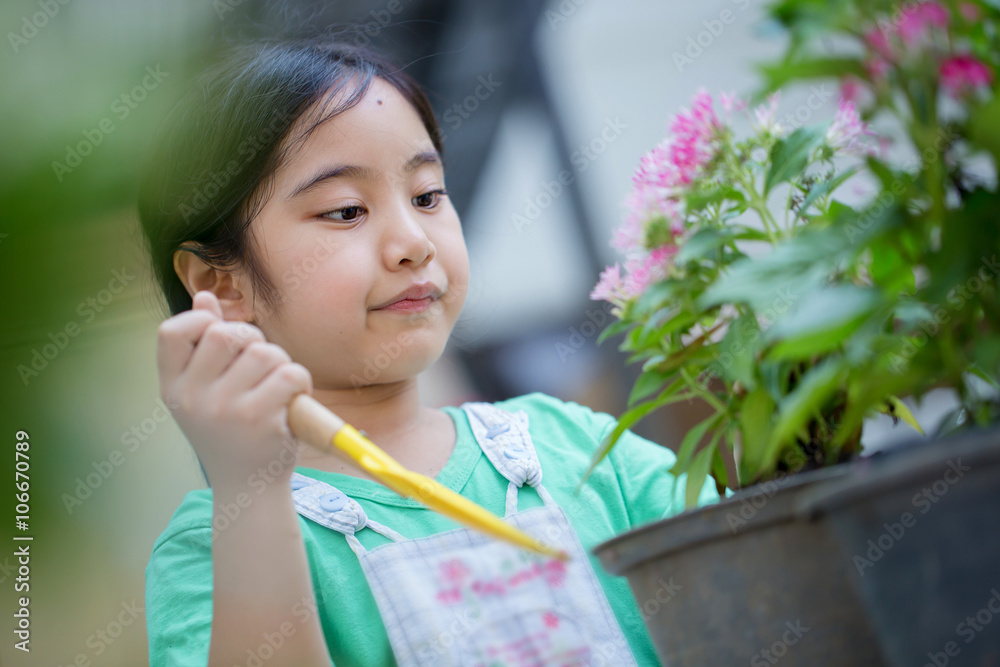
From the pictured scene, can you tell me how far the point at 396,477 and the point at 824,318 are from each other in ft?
0.94

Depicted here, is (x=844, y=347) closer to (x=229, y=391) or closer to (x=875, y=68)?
(x=875, y=68)

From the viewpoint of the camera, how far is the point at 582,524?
3.48 ft

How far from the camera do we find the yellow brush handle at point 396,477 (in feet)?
1.69

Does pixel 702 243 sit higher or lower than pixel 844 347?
higher

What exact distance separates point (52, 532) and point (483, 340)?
65.7 inches

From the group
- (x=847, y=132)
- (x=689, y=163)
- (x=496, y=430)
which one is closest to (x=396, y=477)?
(x=689, y=163)

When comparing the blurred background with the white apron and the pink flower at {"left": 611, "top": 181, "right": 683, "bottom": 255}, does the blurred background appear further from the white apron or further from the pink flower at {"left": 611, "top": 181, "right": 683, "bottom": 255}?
the pink flower at {"left": 611, "top": 181, "right": 683, "bottom": 255}

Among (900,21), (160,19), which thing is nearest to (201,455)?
(900,21)

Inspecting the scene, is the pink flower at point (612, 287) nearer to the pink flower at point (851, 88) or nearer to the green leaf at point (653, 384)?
the green leaf at point (653, 384)

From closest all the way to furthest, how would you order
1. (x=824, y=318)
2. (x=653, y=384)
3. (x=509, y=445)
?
(x=824, y=318) → (x=653, y=384) → (x=509, y=445)

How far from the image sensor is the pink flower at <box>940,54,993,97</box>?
409 millimetres

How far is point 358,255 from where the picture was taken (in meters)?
0.97

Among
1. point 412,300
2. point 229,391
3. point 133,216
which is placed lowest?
point 229,391

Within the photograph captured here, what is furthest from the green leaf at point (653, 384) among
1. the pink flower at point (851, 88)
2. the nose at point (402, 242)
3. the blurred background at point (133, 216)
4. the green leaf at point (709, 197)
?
the blurred background at point (133, 216)
